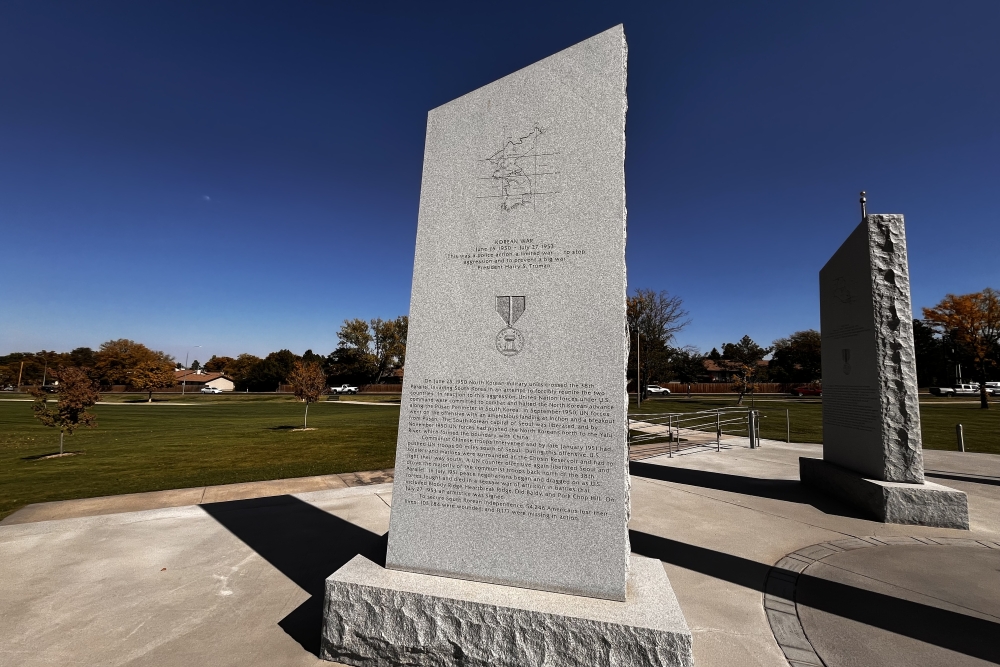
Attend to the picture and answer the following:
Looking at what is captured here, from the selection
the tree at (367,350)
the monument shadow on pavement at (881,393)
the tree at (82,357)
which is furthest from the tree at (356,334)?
the monument shadow on pavement at (881,393)

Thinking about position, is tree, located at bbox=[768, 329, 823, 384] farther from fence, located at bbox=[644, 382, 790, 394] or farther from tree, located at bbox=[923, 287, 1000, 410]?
tree, located at bbox=[923, 287, 1000, 410]

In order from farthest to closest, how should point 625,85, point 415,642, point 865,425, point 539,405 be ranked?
1. point 865,425
2. point 625,85
3. point 539,405
4. point 415,642

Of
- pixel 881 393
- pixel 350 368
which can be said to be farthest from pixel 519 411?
pixel 350 368

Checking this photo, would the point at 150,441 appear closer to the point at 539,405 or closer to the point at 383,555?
the point at 383,555

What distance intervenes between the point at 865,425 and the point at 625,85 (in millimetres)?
5989

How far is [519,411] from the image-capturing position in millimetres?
3160

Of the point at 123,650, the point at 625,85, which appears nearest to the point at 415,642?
the point at 123,650

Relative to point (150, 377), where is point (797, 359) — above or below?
above

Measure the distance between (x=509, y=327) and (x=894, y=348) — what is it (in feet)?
19.2

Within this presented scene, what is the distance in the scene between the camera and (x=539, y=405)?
3129 millimetres

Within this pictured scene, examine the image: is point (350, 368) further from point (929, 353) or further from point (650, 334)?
point (929, 353)

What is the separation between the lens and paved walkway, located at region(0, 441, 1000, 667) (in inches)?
117

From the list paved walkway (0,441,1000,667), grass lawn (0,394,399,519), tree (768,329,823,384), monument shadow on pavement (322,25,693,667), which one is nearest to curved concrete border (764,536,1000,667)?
paved walkway (0,441,1000,667)

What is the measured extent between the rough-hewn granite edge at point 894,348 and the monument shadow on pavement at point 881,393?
0.01m
